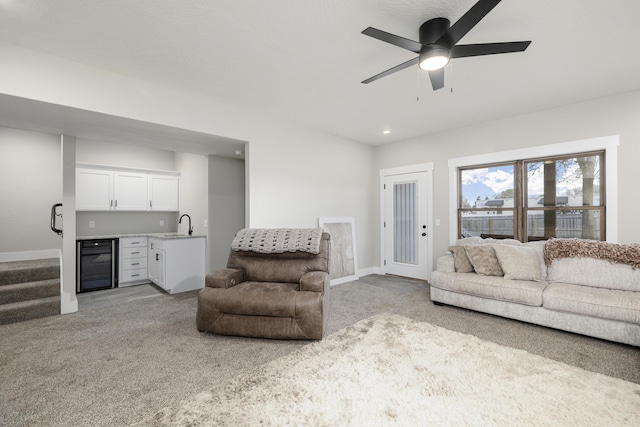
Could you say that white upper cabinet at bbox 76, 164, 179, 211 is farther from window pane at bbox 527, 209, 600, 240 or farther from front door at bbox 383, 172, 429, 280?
window pane at bbox 527, 209, 600, 240

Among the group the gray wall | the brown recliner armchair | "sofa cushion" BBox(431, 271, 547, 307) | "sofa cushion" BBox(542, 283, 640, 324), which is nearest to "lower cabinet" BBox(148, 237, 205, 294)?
the gray wall

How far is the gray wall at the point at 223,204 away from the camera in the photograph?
4.93 m

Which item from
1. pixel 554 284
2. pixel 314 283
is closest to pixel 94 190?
pixel 314 283

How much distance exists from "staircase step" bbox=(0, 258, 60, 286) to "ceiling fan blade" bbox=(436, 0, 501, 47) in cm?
496

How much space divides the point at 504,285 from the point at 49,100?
16.5 feet

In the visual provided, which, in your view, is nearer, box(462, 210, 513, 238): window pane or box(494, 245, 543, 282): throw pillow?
box(494, 245, 543, 282): throw pillow

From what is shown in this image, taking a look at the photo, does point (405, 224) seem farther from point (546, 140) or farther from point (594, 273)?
point (594, 273)

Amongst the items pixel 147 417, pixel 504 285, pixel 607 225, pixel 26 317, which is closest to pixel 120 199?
pixel 26 317

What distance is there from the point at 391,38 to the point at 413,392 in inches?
93.5

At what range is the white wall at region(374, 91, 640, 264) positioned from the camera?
10.9 ft

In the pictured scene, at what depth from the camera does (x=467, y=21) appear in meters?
1.74

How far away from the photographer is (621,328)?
2.52 metres

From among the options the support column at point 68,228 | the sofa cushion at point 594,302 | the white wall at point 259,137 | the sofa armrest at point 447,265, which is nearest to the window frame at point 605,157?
the sofa cushion at point 594,302

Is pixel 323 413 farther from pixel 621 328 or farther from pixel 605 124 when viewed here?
pixel 605 124
